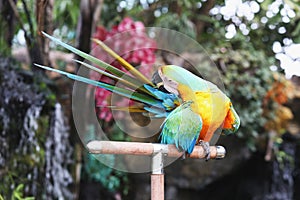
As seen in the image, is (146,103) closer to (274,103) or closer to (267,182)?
(274,103)

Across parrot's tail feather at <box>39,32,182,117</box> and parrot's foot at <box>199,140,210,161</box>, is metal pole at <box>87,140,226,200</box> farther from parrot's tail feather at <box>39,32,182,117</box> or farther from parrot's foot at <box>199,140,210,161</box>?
parrot's tail feather at <box>39,32,182,117</box>

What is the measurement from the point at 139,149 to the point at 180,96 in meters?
0.19

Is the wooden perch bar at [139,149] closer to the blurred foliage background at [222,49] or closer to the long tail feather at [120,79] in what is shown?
the long tail feather at [120,79]

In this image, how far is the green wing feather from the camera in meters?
0.94

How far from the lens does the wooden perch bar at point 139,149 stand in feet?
2.67

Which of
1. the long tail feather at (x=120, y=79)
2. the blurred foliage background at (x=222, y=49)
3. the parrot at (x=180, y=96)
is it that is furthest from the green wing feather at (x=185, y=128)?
the blurred foliage background at (x=222, y=49)

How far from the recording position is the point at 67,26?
2.95 metres

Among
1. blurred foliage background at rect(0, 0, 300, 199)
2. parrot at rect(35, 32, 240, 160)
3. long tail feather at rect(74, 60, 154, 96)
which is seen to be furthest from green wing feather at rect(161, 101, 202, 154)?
blurred foliage background at rect(0, 0, 300, 199)

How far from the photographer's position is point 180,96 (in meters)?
0.99

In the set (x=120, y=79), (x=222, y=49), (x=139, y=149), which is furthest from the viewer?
(x=222, y=49)

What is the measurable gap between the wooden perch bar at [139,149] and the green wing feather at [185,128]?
20 millimetres

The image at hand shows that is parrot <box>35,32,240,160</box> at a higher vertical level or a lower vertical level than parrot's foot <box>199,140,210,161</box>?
higher

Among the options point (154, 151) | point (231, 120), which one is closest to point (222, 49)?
point (231, 120)

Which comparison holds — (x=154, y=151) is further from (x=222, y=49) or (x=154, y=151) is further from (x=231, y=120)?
(x=222, y=49)
